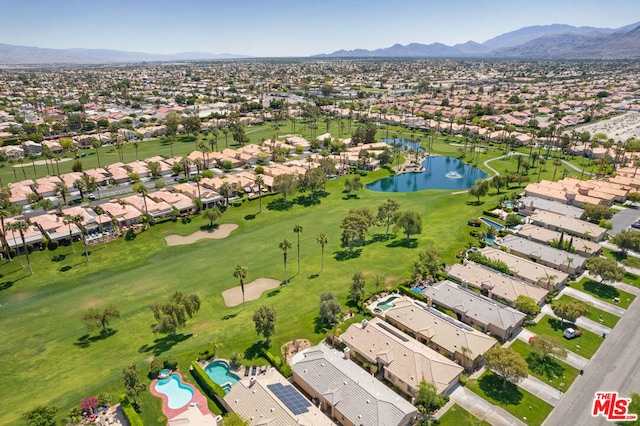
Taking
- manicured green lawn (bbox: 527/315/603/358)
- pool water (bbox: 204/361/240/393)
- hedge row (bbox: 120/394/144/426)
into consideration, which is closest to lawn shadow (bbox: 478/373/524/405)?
manicured green lawn (bbox: 527/315/603/358)

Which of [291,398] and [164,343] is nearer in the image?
[291,398]

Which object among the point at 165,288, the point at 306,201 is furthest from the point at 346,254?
the point at 165,288

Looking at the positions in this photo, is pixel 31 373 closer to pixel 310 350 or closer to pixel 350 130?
pixel 310 350

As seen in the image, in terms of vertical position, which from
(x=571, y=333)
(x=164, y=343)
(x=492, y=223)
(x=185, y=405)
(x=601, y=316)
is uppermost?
(x=492, y=223)

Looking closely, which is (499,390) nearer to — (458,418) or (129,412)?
(458,418)

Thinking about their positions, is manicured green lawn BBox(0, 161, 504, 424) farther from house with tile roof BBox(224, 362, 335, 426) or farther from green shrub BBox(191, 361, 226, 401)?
house with tile roof BBox(224, 362, 335, 426)

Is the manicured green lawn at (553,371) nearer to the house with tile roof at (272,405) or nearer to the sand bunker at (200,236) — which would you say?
the house with tile roof at (272,405)
